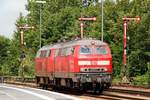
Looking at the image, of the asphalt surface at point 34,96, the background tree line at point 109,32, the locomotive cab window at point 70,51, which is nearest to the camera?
the asphalt surface at point 34,96

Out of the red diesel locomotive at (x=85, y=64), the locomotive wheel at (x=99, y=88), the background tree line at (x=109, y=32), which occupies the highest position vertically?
the background tree line at (x=109, y=32)

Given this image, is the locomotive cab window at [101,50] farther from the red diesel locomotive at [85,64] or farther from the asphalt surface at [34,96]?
the asphalt surface at [34,96]

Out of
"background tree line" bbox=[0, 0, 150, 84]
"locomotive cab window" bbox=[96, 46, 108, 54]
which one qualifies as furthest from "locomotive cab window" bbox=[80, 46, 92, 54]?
"background tree line" bbox=[0, 0, 150, 84]

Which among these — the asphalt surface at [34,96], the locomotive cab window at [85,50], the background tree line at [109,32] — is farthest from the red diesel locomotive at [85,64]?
the background tree line at [109,32]

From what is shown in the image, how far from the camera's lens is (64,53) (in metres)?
38.3

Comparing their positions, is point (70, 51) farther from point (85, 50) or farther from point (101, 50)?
point (101, 50)

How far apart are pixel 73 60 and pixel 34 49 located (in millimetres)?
56921

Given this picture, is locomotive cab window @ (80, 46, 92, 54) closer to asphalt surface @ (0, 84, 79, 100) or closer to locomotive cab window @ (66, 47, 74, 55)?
locomotive cab window @ (66, 47, 74, 55)

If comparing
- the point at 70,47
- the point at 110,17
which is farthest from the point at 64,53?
the point at 110,17

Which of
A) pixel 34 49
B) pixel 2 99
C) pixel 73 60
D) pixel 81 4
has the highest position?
pixel 81 4

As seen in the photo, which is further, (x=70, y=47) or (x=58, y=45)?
(x=58, y=45)

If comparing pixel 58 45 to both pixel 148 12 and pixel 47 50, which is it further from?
pixel 148 12

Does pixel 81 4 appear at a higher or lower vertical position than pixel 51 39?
higher

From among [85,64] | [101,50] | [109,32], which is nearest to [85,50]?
[101,50]
